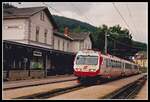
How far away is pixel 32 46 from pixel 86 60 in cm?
654

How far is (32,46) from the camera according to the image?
3306 centimetres

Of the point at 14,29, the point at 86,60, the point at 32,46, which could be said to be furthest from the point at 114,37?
the point at 86,60

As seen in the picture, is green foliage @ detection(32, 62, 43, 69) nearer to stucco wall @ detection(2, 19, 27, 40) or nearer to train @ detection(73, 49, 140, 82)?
stucco wall @ detection(2, 19, 27, 40)

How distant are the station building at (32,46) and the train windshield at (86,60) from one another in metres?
5.03

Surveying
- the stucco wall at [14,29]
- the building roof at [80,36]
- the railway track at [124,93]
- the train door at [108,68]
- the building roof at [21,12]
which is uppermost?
the building roof at [21,12]

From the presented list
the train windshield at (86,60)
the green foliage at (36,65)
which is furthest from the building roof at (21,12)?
the train windshield at (86,60)

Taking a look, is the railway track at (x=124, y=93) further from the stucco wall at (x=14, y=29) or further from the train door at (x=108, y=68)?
the stucco wall at (x=14, y=29)

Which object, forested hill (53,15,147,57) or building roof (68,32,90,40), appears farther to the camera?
building roof (68,32,90,40)

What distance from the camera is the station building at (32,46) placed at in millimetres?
32406

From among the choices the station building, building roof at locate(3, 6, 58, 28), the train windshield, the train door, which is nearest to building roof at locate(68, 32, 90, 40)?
the station building

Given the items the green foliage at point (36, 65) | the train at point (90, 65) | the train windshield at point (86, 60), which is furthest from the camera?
the green foliage at point (36, 65)

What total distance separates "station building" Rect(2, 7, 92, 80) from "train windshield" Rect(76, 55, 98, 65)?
198 inches

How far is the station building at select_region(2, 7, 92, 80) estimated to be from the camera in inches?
1276

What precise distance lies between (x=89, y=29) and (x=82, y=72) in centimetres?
4170
